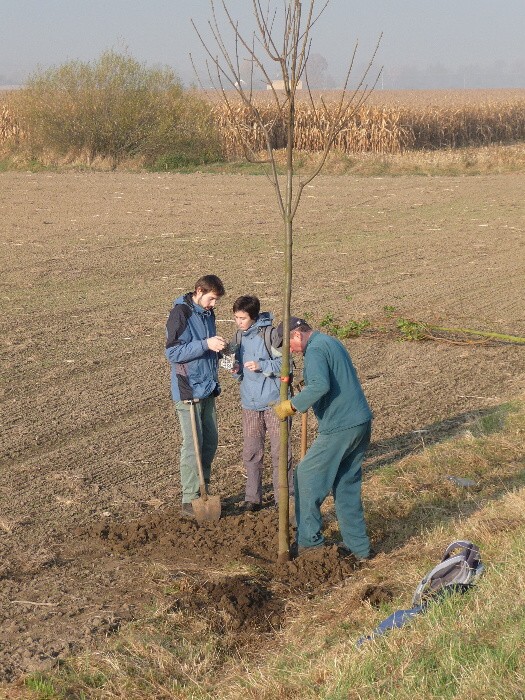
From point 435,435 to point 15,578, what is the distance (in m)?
4.23

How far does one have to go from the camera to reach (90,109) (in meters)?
39.3

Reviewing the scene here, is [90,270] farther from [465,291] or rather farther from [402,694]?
[402,694]

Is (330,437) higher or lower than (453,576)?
higher

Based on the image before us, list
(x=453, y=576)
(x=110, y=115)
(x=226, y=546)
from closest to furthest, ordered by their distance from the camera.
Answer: (x=453, y=576) < (x=226, y=546) < (x=110, y=115)

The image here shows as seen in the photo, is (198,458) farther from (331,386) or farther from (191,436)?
(331,386)

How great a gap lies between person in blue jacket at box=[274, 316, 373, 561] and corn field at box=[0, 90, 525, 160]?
103 feet

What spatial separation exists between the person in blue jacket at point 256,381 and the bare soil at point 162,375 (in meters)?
0.30

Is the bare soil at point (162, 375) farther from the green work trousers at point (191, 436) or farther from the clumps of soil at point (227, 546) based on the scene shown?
the green work trousers at point (191, 436)

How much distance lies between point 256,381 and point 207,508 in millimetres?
929

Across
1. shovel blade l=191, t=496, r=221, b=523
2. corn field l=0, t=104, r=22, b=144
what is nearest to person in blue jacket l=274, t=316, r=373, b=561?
shovel blade l=191, t=496, r=221, b=523

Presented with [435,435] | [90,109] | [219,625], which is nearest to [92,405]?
[435,435]

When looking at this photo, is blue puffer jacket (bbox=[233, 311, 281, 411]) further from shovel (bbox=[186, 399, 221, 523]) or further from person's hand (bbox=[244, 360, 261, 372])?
shovel (bbox=[186, 399, 221, 523])

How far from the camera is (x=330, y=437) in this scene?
6.49 meters

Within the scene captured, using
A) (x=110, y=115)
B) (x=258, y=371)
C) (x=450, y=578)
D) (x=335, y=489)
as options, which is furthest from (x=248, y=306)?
(x=110, y=115)
